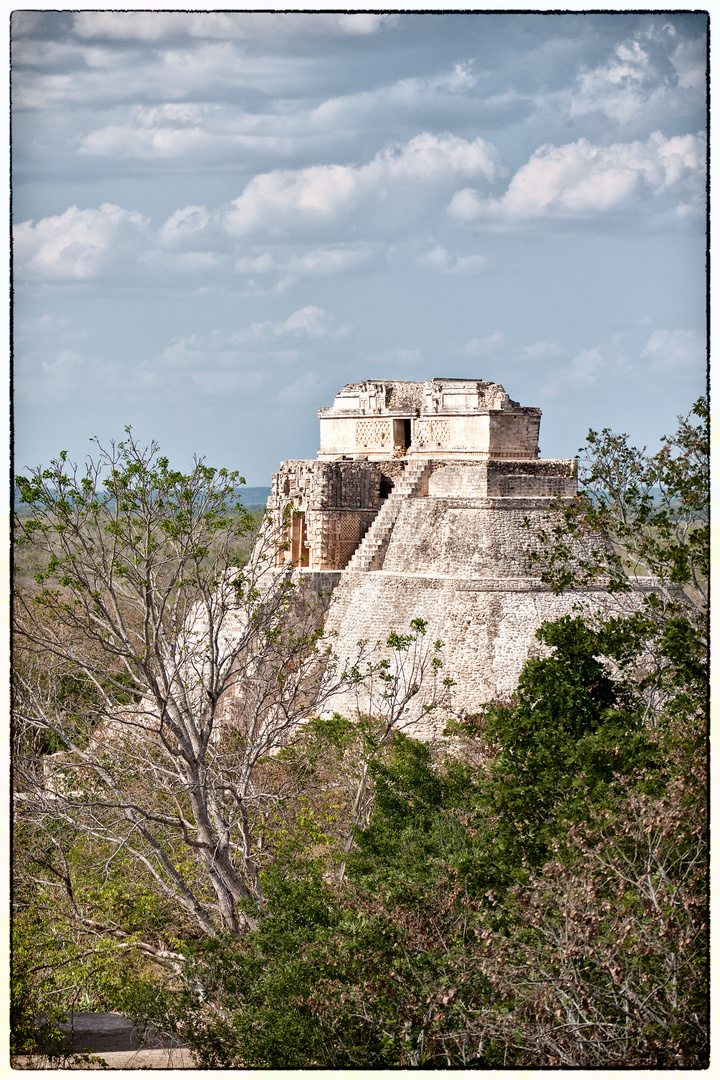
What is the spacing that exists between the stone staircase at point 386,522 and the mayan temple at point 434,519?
22 mm

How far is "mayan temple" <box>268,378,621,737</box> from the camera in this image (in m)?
16.5

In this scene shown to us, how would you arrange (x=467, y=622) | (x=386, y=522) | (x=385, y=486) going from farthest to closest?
(x=385, y=486) → (x=386, y=522) → (x=467, y=622)

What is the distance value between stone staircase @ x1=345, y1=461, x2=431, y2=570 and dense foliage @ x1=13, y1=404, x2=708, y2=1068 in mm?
7572

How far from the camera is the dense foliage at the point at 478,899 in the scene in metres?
6.77

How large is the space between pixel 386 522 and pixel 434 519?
1304 mm

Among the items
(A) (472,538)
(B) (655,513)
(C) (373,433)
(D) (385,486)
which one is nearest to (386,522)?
(D) (385,486)

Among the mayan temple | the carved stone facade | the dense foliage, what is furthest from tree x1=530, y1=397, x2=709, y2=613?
the carved stone facade

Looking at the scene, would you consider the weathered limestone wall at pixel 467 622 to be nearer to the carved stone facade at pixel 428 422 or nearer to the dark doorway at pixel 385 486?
the dark doorway at pixel 385 486

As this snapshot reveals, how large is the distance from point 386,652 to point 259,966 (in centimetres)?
858

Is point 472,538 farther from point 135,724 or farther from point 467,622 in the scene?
point 135,724

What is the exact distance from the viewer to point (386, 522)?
19.0 m

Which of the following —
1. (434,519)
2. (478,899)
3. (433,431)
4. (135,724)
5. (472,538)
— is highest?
(433,431)

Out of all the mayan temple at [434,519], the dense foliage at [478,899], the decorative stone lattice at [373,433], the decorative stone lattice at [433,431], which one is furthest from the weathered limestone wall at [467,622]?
the dense foliage at [478,899]

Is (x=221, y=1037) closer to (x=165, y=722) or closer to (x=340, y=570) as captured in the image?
(x=165, y=722)
